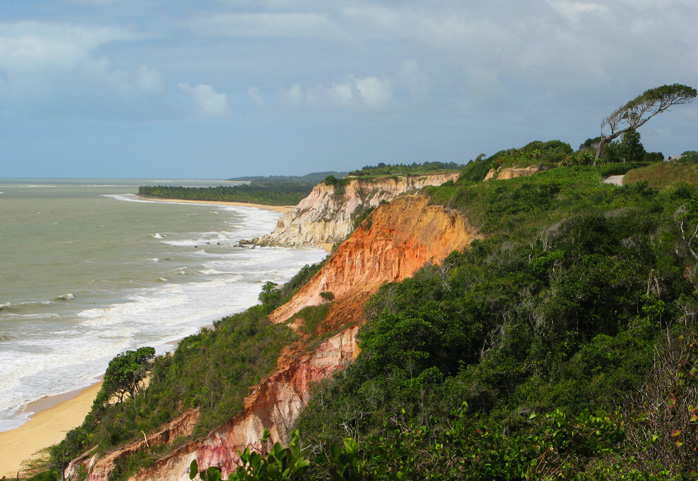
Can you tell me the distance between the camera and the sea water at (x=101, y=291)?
22.7 metres

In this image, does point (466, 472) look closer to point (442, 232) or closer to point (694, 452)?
point (694, 452)

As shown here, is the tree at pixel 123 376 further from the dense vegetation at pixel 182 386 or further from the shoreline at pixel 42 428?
the shoreline at pixel 42 428

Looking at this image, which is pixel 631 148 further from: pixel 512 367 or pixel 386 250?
pixel 512 367

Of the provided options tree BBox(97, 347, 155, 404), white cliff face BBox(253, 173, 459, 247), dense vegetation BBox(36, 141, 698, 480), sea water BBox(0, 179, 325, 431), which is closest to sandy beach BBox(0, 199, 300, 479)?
sea water BBox(0, 179, 325, 431)

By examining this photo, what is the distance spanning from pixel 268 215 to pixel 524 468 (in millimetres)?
96480

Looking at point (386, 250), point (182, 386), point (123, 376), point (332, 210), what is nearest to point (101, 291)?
point (123, 376)

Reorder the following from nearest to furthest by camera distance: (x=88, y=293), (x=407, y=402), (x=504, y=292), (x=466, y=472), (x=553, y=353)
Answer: (x=466, y=472) < (x=407, y=402) < (x=553, y=353) < (x=504, y=292) < (x=88, y=293)

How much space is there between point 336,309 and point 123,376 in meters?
7.28

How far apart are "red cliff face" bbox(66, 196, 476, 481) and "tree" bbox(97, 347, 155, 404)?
4.96 m

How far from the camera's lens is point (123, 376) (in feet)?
59.9

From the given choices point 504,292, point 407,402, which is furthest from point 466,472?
point 504,292

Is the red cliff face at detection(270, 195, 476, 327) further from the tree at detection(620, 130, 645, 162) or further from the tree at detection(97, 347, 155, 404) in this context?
the tree at detection(620, 130, 645, 162)

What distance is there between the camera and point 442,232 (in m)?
20.6

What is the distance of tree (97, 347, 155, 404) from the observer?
1808 cm
